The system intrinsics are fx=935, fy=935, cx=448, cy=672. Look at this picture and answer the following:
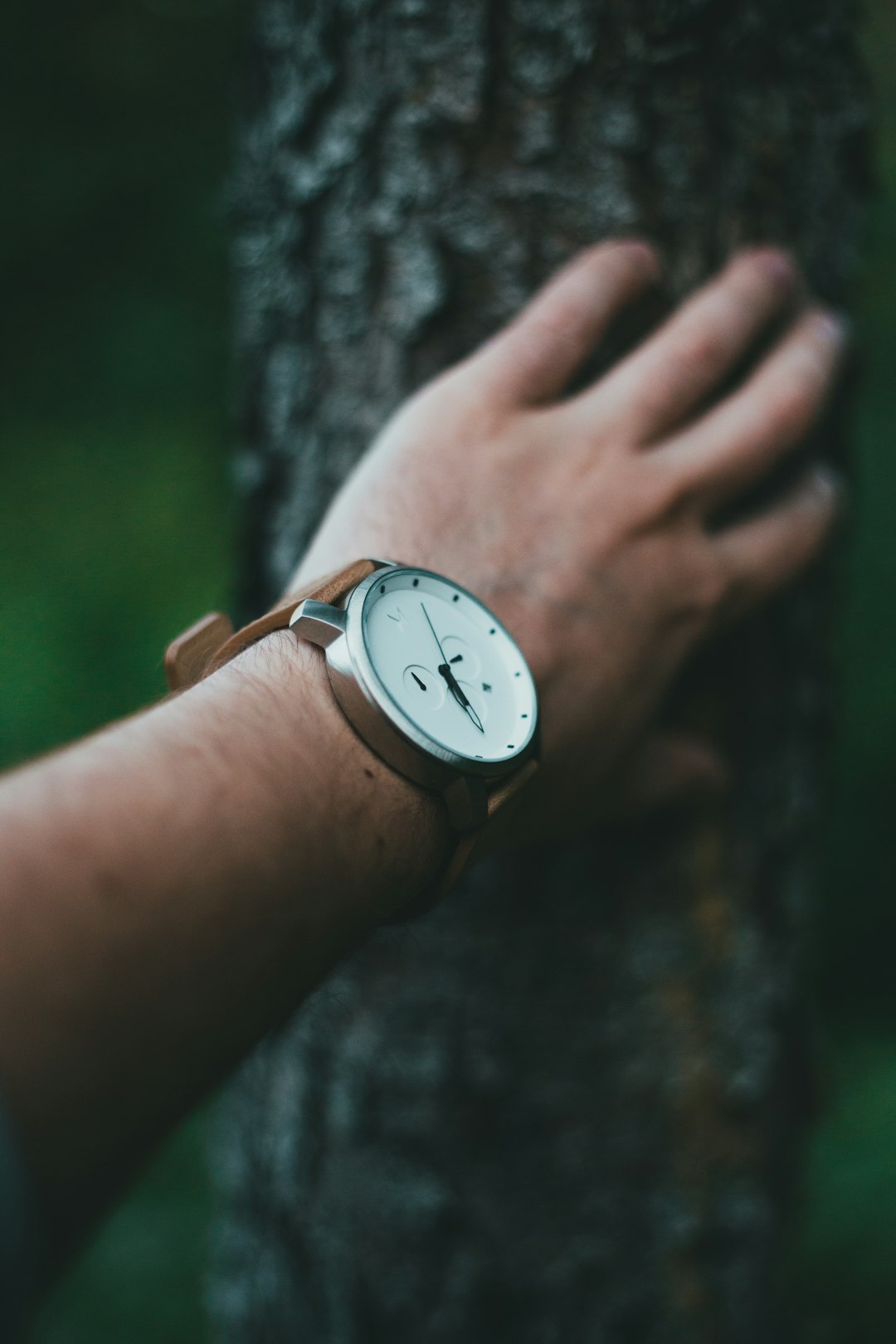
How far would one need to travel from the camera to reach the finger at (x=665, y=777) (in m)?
1.09

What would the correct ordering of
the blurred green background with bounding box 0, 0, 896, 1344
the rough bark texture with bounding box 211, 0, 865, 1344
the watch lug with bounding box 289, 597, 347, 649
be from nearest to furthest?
the watch lug with bounding box 289, 597, 347, 649
the rough bark texture with bounding box 211, 0, 865, 1344
the blurred green background with bounding box 0, 0, 896, 1344

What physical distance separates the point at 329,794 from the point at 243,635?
20 cm

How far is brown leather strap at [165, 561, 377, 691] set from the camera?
33.1 inches

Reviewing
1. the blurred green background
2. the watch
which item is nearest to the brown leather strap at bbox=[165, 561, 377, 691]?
the watch

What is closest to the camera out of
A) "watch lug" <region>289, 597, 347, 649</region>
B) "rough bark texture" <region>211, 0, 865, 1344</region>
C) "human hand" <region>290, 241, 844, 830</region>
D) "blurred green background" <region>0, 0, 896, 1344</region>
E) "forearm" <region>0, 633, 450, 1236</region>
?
"forearm" <region>0, 633, 450, 1236</region>

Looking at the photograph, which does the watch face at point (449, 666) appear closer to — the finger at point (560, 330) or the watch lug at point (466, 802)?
the watch lug at point (466, 802)

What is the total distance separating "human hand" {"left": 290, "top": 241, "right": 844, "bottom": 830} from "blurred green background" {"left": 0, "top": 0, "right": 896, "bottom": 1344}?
62.8 inches

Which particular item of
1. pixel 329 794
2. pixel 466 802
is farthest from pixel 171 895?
pixel 466 802

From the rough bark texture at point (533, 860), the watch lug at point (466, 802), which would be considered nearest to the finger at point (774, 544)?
the rough bark texture at point (533, 860)

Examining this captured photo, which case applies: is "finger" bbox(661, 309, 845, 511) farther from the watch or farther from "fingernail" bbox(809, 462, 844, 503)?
the watch

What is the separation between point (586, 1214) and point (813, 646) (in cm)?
88

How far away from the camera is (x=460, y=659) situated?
→ 2.86 feet

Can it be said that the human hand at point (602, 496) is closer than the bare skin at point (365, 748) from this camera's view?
No

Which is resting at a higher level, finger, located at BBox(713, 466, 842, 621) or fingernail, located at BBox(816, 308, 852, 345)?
fingernail, located at BBox(816, 308, 852, 345)
